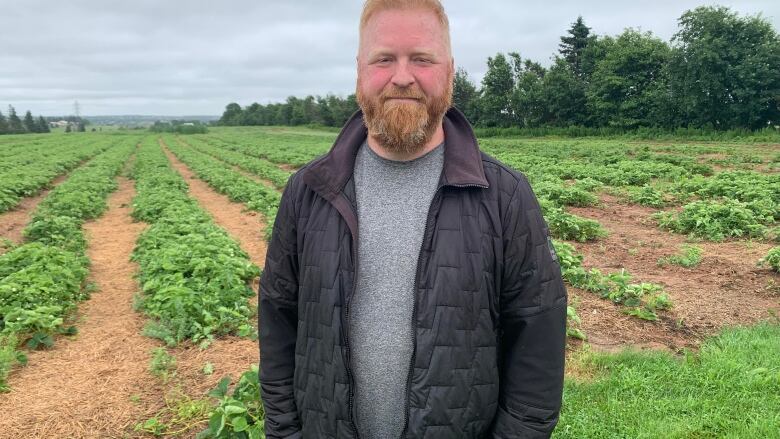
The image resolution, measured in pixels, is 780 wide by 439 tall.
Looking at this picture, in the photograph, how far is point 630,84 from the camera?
146 feet

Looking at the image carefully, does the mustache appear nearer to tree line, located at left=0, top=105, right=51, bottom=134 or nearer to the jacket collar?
the jacket collar

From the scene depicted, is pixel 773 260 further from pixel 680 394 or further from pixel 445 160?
pixel 445 160

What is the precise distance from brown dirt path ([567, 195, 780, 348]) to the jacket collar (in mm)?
4107

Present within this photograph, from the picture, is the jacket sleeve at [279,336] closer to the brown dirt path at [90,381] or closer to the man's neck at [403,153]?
the man's neck at [403,153]

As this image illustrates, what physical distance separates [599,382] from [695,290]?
3.23 m

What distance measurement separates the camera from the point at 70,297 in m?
6.82

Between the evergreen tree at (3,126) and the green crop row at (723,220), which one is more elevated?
the evergreen tree at (3,126)

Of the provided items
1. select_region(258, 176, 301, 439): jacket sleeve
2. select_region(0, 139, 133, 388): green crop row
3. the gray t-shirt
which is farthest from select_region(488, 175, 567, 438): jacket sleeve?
select_region(0, 139, 133, 388): green crop row

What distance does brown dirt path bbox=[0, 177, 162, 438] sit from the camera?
14.1ft

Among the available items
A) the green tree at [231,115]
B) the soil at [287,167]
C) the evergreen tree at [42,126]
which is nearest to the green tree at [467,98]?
the soil at [287,167]

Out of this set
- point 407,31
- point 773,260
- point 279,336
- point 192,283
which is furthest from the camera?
point 773,260

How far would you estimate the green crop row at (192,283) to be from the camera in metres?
5.90

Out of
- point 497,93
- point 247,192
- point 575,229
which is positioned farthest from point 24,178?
point 497,93

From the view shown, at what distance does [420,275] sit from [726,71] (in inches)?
1756
